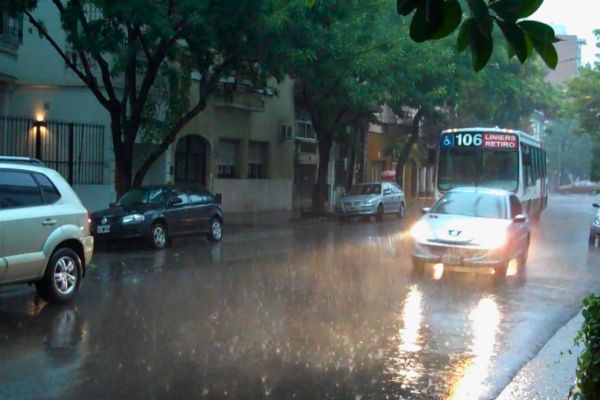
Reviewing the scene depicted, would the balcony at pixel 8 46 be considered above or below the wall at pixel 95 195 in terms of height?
above

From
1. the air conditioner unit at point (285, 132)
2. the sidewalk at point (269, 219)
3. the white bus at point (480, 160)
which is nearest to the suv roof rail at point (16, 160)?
the sidewalk at point (269, 219)

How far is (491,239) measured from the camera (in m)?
13.6

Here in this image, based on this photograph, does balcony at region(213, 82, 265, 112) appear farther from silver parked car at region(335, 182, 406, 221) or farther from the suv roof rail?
the suv roof rail

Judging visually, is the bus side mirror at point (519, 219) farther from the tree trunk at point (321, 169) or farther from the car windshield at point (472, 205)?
the tree trunk at point (321, 169)

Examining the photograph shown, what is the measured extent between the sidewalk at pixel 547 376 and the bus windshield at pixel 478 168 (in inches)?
604

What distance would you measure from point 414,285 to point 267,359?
18.9ft

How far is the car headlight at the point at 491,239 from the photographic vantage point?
44.5 ft

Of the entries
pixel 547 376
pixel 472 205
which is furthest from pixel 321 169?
pixel 547 376

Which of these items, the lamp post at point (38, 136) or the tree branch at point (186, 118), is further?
the lamp post at point (38, 136)

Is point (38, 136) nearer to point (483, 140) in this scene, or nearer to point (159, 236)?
point (159, 236)

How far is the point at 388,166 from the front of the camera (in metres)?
50.1

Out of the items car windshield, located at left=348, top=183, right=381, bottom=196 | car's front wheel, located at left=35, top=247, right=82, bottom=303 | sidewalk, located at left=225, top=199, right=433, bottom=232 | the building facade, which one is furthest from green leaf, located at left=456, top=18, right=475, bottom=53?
car windshield, located at left=348, top=183, right=381, bottom=196

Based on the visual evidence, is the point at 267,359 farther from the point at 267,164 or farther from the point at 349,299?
the point at 267,164

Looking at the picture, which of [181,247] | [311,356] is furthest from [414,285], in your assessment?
[181,247]
